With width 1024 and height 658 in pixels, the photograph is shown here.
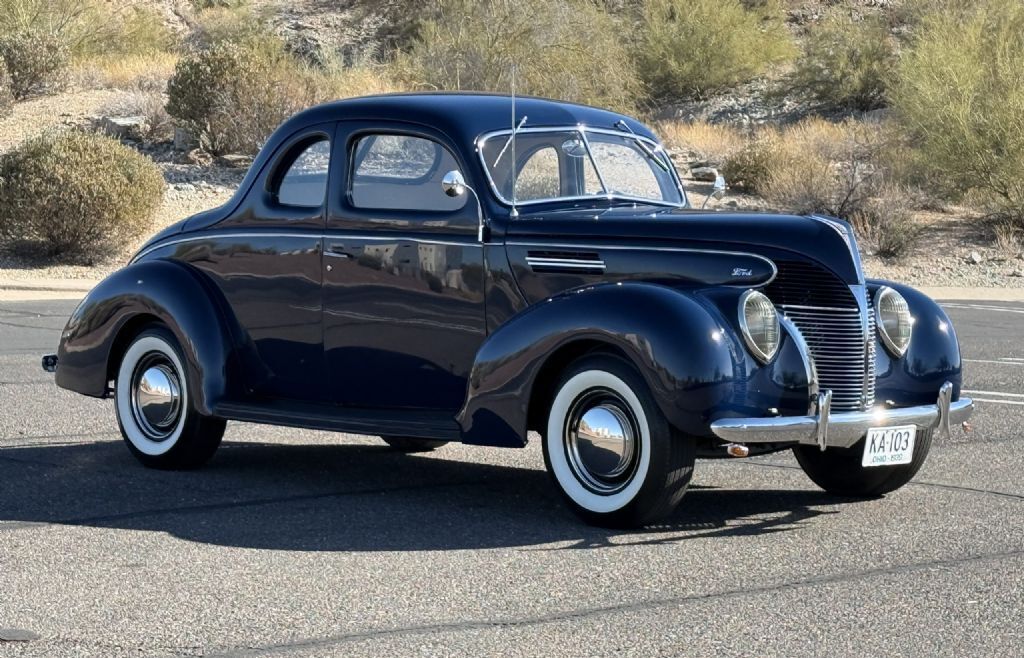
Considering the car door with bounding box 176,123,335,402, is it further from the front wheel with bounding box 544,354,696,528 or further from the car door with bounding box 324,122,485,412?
the front wheel with bounding box 544,354,696,528

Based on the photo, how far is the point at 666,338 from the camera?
21.7 feet

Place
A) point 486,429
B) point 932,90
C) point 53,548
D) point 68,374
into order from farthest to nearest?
point 932,90 → point 68,374 → point 486,429 → point 53,548

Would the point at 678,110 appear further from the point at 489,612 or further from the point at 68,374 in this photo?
the point at 489,612

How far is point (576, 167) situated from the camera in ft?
26.5

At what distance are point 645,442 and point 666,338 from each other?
45cm

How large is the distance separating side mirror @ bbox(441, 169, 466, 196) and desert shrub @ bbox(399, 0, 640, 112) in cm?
2419

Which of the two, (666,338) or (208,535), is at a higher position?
(666,338)

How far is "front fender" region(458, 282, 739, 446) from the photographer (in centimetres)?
658

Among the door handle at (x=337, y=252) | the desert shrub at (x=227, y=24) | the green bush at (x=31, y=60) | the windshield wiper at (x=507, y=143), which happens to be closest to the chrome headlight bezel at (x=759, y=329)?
the windshield wiper at (x=507, y=143)

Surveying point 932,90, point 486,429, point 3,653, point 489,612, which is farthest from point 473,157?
point 932,90

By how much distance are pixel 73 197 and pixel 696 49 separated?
83.8 feet

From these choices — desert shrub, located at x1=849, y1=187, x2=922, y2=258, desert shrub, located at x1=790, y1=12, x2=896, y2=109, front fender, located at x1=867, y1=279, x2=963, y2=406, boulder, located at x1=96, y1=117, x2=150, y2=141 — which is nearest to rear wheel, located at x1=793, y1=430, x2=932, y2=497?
front fender, located at x1=867, y1=279, x2=963, y2=406

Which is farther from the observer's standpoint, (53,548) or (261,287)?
(261,287)

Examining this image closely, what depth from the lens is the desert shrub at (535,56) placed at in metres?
32.1
